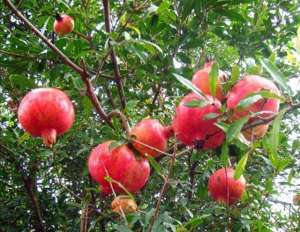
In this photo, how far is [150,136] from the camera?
1.53 meters

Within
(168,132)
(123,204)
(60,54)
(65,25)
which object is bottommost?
(123,204)

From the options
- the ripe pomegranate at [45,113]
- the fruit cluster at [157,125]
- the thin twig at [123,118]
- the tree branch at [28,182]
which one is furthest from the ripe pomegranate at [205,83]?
the tree branch at [28,182]

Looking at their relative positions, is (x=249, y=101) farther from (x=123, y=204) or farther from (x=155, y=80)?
(x=155, y=80)

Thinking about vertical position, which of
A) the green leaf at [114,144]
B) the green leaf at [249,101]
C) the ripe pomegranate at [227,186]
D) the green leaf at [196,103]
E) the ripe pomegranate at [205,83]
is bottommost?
the green leaf at [249,101]

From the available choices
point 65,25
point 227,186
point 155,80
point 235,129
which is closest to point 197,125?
point 235,129

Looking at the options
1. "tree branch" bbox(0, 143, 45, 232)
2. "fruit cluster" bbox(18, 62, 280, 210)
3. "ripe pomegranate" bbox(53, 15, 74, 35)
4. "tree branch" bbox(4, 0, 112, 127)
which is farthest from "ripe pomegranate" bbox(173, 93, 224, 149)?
"tree branch" bbox(0, 143, 45, 232)

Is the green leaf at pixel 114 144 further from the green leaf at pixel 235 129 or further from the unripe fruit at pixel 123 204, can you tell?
the green leaf at pixel 235 129

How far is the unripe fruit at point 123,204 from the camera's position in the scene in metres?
1.51

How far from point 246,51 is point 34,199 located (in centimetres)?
161

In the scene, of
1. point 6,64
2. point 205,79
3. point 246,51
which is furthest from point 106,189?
point 246,51

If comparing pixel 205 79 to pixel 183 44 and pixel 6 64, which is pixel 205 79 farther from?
pixel 6 64

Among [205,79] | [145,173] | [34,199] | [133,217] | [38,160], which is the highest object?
[38,160]

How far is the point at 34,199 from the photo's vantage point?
289 cm

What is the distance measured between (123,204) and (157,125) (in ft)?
0.95
